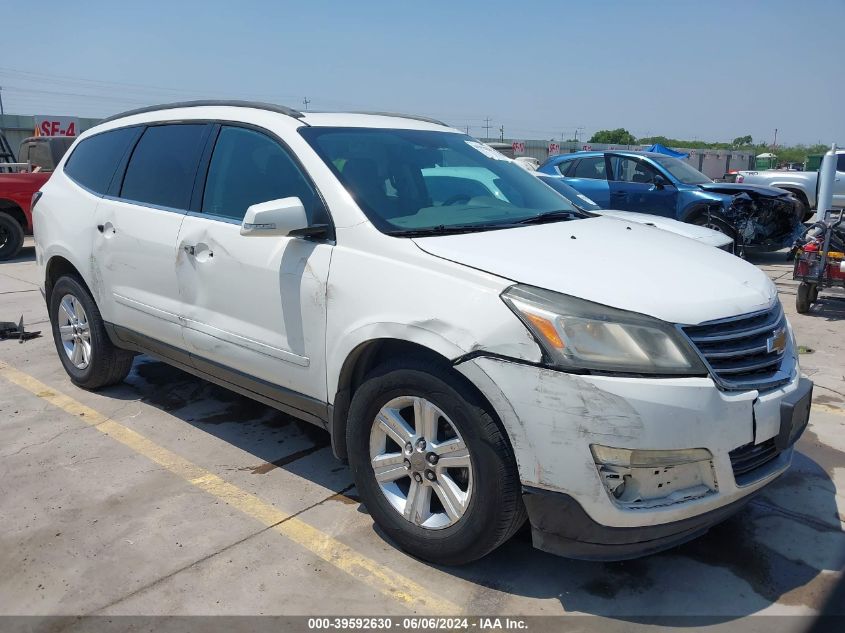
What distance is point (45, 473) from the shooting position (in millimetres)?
3852

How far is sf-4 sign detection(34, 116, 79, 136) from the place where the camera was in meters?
22.6

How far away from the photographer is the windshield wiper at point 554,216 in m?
3.50

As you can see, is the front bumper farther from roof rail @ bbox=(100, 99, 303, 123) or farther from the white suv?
roof rail @ bbox=(100, 99, 303, 123)

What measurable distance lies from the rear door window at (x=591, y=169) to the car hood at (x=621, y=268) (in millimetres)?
8709

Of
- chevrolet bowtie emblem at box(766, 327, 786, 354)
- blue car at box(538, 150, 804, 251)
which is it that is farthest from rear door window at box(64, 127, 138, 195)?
blue car at box(538, 150, 804, 251)

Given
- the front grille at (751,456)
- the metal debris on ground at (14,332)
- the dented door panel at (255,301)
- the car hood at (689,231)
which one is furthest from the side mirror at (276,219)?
the car hood at (689,231)

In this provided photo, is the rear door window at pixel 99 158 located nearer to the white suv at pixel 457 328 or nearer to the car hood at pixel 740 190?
the white suv at pixel 457 328

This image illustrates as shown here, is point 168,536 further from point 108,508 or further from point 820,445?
point 820,445

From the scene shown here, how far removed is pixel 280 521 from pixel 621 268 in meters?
1.90

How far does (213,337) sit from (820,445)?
3458 millimetres

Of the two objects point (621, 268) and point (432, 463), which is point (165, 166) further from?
point (621, 268)

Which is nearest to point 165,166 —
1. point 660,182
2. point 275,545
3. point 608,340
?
point 275,545

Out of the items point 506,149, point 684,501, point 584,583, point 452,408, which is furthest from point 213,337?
point 506,149

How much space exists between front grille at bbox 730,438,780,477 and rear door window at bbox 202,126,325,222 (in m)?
1.98
